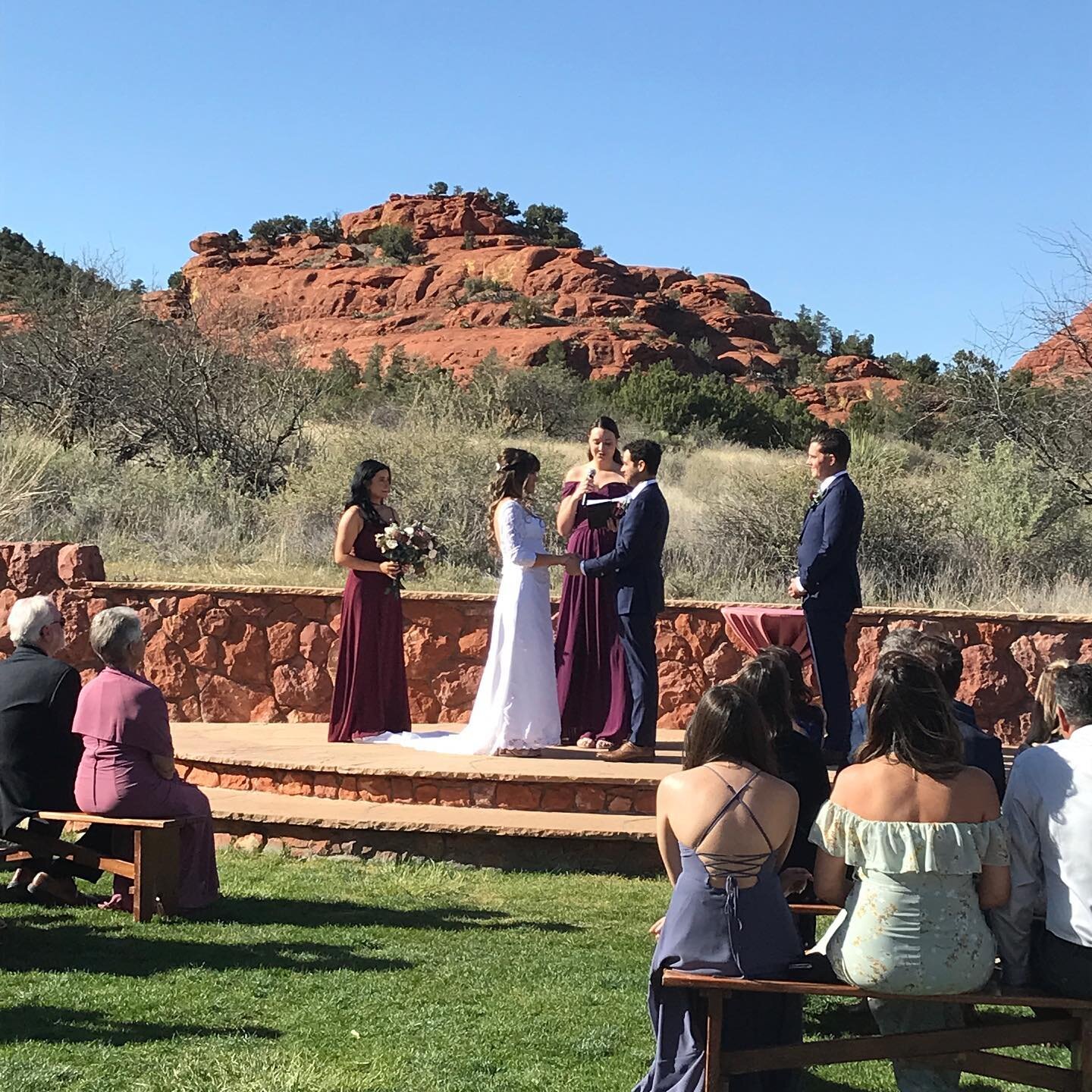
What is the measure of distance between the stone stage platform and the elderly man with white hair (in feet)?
4.71

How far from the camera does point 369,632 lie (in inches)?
354

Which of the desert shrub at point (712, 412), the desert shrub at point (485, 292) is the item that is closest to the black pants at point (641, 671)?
the desert shrub at point (712, 412)

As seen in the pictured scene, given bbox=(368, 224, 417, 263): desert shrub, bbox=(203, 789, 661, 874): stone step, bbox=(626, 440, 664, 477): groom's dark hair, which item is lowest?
bbox=(203, 789, 661, 874): stone step

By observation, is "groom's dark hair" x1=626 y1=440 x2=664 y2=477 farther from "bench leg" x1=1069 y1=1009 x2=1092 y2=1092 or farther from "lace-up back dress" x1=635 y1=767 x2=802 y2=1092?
"bench leg" x1=1069 y1=1009 x2=1092 y2=1092

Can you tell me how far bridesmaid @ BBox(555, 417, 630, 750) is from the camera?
8.70m

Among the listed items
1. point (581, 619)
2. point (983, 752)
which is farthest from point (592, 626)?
point (983, 752)

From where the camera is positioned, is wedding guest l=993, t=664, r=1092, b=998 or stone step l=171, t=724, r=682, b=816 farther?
stone step l=171, t=724, r=682, b=816

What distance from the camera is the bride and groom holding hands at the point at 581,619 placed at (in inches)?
315

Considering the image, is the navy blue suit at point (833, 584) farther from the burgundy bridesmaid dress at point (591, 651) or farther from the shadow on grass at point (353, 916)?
the shadow on grass at point (353, 916)

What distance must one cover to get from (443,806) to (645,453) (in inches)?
89.8

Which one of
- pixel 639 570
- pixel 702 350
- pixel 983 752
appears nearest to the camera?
pixel 983 752

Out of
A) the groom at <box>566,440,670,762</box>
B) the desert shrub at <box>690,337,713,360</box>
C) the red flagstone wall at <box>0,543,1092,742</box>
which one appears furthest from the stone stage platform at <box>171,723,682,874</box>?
the desert shrub at <box>690,337,713,360</box>

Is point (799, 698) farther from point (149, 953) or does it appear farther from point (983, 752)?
point (149, 953)

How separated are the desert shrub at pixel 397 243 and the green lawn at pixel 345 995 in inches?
2460
